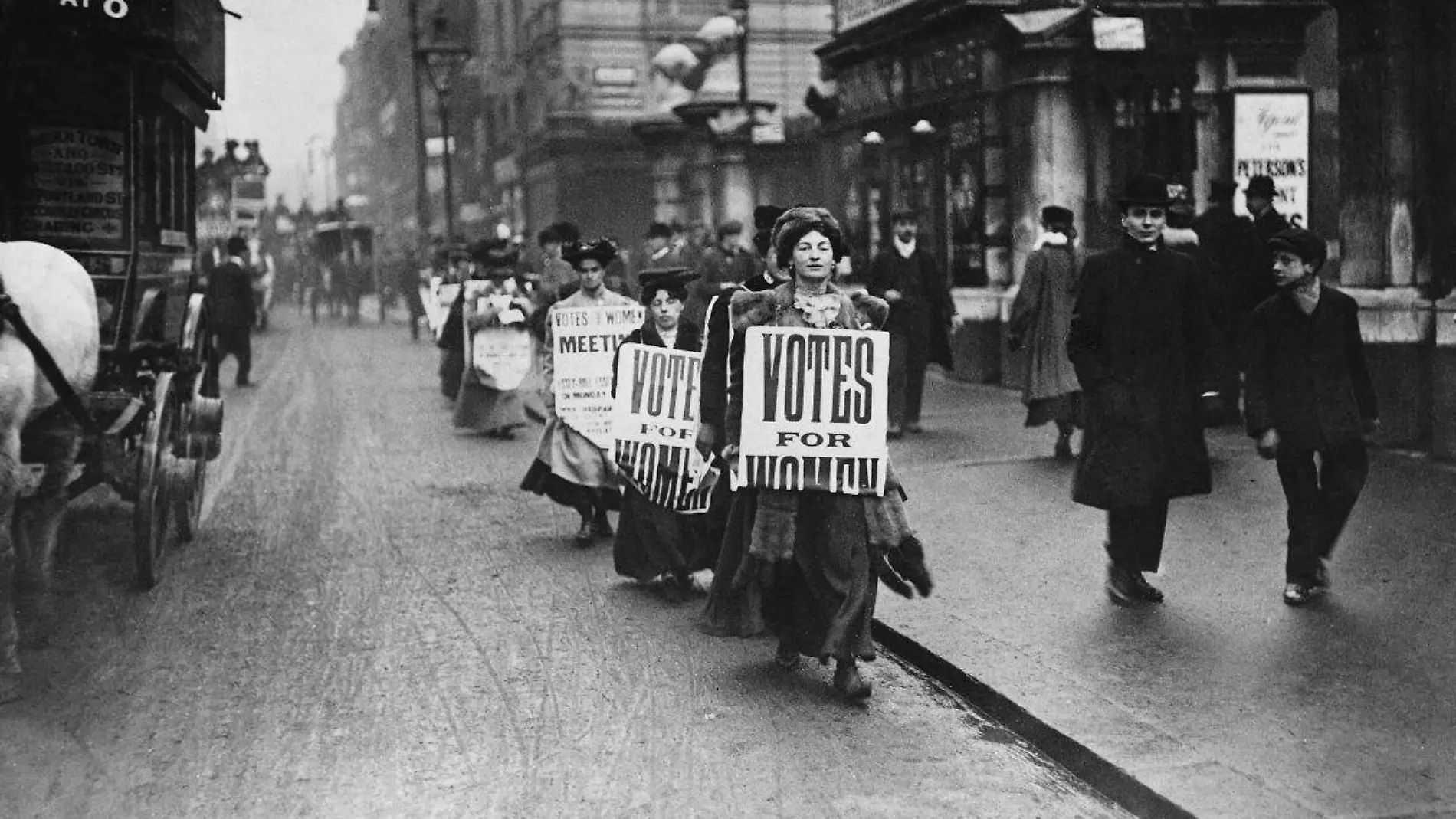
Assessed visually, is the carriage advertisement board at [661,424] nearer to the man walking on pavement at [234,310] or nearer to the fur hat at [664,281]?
the fur hat at [664,281]

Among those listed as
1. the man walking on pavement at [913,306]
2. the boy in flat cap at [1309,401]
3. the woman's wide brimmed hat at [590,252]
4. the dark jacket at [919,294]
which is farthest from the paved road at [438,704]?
the dark jacket at [919,294]

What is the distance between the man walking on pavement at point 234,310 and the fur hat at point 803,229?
17016mm

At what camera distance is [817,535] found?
630cm

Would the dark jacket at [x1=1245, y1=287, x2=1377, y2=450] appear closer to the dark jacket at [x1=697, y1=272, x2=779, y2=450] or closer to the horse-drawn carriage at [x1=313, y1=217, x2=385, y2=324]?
the dark jacket at [x1=697, y1=272, x2=779, y2=450]

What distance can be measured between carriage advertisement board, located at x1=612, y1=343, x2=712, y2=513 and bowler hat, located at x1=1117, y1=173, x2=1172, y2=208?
202 cm

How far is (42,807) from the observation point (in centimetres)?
503

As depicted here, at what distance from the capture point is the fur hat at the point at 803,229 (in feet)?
20.3

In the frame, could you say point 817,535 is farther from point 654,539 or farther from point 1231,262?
point 1231,262

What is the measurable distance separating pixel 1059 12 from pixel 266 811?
1450 centimetres

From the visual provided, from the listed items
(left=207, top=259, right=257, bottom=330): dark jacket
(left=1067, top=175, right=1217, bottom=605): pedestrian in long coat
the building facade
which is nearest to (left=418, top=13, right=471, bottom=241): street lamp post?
(left=207, top=259, right=257, bottom=330): dark jacket

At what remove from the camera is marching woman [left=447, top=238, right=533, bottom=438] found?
1570 cm

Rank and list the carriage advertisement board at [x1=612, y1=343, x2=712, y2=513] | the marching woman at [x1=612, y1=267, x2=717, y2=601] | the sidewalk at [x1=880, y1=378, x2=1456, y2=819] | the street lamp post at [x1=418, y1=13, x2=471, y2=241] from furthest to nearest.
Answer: the street lamp post at [x1=418, y1=13, x2=471, y2=241] < the marching woman at [x1=612, y1=267, x2=717, y2=601] < the carriage advertisement board at [x1=612, y1=343, x2=712, y2=513] < the sidewalk at [x1=880, y1=378, x2=1456, y2=819]

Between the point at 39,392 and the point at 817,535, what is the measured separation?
326cm

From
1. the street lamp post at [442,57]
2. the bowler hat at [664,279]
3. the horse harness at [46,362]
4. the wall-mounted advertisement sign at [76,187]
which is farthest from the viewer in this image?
the street lamp post at [442,57]
